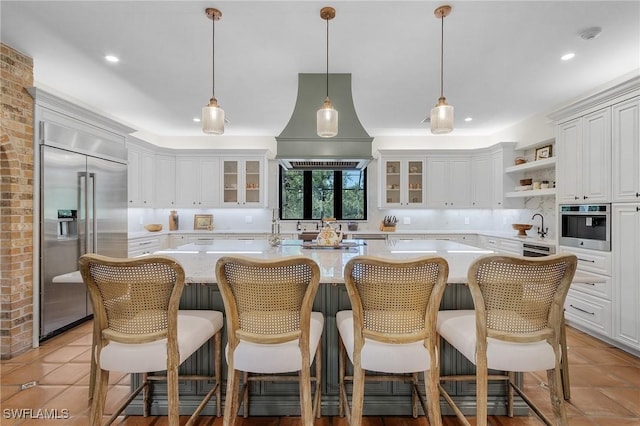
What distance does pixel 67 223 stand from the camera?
3141mm

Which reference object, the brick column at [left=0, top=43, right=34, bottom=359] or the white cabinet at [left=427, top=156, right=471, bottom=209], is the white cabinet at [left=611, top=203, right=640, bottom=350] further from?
the brick column at [left=0, top=43, right=34, bottom=359]

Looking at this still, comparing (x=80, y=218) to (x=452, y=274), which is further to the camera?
(x=80, y=218)

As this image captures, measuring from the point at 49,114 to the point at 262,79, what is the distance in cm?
210

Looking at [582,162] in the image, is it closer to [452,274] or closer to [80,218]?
[452,274]

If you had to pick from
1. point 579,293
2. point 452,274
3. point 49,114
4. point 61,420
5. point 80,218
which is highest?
point 49,114

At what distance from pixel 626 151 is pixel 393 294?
291 cm

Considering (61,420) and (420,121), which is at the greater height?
(420,121)

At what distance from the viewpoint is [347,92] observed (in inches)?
120

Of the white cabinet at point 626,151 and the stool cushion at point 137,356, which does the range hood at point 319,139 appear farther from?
the white cabinet at point 626,151

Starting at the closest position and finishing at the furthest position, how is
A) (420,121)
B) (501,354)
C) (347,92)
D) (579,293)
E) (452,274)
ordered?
(501,354), (452,274), (347,92), (579,293), (420,121)

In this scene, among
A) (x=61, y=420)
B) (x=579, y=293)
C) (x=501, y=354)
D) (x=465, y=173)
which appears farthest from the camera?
(x=465, y=173)

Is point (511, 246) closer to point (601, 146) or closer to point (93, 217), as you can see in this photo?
point (601, 146)

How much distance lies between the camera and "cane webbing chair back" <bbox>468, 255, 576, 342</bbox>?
1.42 metres

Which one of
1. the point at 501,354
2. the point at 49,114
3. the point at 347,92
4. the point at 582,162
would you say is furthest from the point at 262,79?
the point at 582,162
